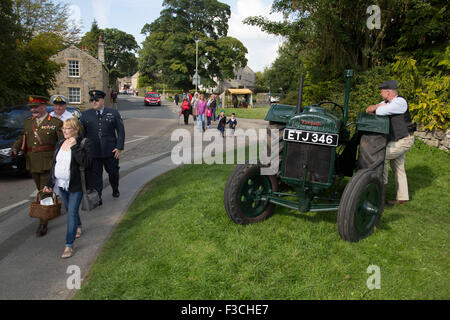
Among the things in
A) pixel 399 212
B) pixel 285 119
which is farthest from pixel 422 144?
pixel 285 119

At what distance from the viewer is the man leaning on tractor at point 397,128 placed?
5.30 metres

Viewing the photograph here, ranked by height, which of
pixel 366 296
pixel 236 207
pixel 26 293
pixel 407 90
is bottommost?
pixel 26 293

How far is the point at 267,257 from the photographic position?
3758mm

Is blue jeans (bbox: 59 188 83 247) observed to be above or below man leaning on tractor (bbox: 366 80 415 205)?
below

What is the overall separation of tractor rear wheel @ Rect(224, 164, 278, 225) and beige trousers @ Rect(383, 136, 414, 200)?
2.07m

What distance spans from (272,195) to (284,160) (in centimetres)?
55

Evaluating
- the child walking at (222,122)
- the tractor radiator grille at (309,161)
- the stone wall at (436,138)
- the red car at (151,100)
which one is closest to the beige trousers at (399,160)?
the tractor radiator grille at (309,161)

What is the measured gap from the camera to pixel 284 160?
4555 millimetres

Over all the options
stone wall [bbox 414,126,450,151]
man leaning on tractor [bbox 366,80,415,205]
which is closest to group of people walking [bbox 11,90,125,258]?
man leaning on tractor [bbox 366,80,415,205]

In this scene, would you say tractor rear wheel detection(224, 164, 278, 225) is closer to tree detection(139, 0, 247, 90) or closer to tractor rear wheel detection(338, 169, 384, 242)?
tractor rear wheel detection(338, 169, 384, 242)

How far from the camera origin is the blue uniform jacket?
21.0 ft

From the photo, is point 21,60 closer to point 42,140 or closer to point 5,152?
point 5,152

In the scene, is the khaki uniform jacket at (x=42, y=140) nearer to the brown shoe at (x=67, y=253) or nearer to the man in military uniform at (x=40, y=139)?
the man in military uniform at (x=40, y=139)
